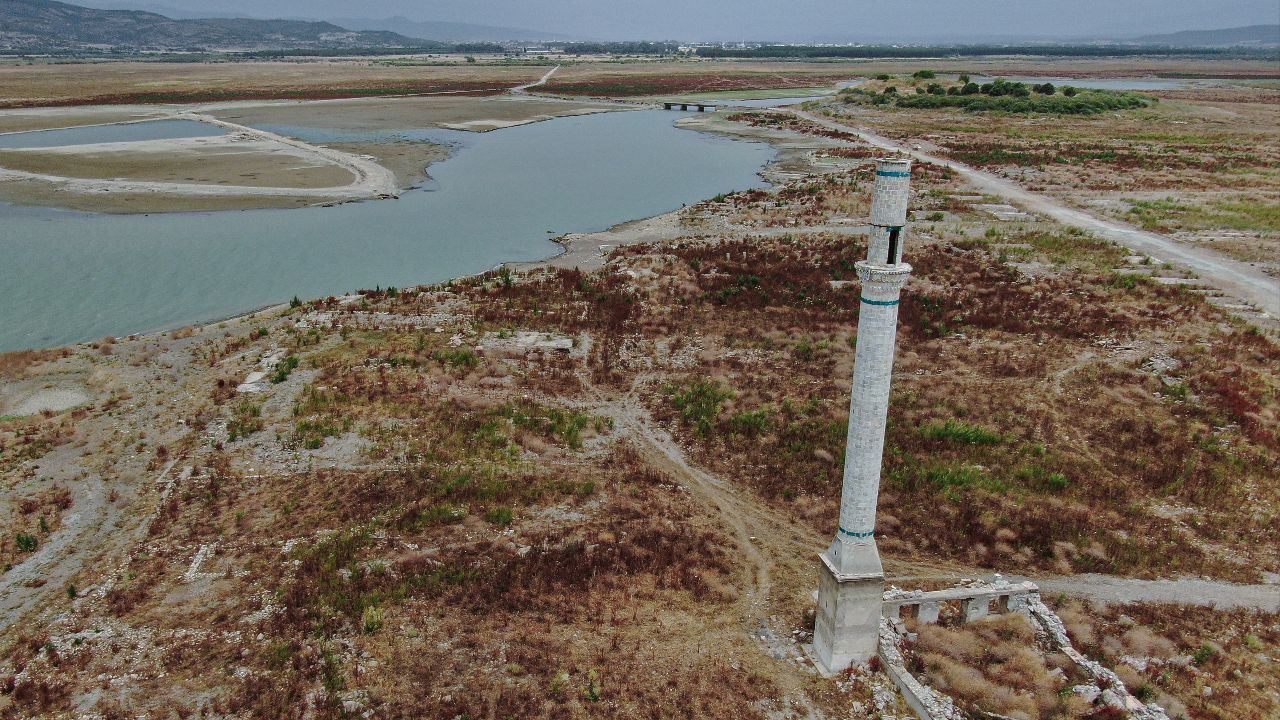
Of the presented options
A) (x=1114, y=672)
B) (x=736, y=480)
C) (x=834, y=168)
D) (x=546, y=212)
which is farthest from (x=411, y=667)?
(x=834, y=168)

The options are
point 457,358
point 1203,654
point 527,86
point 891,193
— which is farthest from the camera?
point 527,86

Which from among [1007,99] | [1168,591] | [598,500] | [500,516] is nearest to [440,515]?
[500,516]

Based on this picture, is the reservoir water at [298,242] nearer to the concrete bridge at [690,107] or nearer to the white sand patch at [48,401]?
the white sand patch at [48,401]

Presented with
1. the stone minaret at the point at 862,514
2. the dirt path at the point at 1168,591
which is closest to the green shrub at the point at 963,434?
the dirt path at the point at 1168,591

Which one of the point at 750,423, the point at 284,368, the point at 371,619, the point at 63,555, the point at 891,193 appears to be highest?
the point at 891,193

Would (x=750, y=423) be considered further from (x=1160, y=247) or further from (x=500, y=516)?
(x=1160, y=247)

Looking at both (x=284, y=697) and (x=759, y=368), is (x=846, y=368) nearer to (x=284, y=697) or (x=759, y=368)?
(x=759, y=368)
